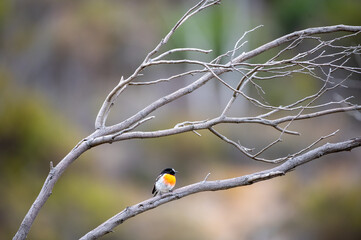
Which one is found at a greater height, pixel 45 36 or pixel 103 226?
pixel 45 36

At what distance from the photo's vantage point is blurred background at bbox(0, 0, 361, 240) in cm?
1382

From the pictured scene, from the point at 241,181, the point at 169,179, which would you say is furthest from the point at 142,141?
the point at 241,181

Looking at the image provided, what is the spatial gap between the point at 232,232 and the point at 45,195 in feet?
34.0

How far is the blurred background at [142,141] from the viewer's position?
45.3 ft

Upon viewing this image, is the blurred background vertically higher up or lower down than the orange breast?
higher up

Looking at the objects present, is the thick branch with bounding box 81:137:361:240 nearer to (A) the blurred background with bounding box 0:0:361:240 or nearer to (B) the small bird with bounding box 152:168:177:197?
(B) the small bird with bounding box 152:168:177:197

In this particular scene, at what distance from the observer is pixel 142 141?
58.8ft

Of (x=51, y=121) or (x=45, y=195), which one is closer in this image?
(x=45, y=195)

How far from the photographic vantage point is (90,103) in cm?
2033

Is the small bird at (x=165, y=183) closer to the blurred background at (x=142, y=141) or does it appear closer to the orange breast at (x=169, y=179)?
the orange breast at (x=169, y=179)

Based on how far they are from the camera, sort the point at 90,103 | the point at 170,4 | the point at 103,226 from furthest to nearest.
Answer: the point at 170,4, the point at 90,103, the point at 103,226

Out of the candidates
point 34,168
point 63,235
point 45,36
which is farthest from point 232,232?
point 45,36

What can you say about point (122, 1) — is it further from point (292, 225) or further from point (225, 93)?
point (292, 225)

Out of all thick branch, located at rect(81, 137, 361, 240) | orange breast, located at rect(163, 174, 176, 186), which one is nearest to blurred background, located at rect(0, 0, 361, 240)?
orange breast, located at rect(163, 174, 176, 186)
